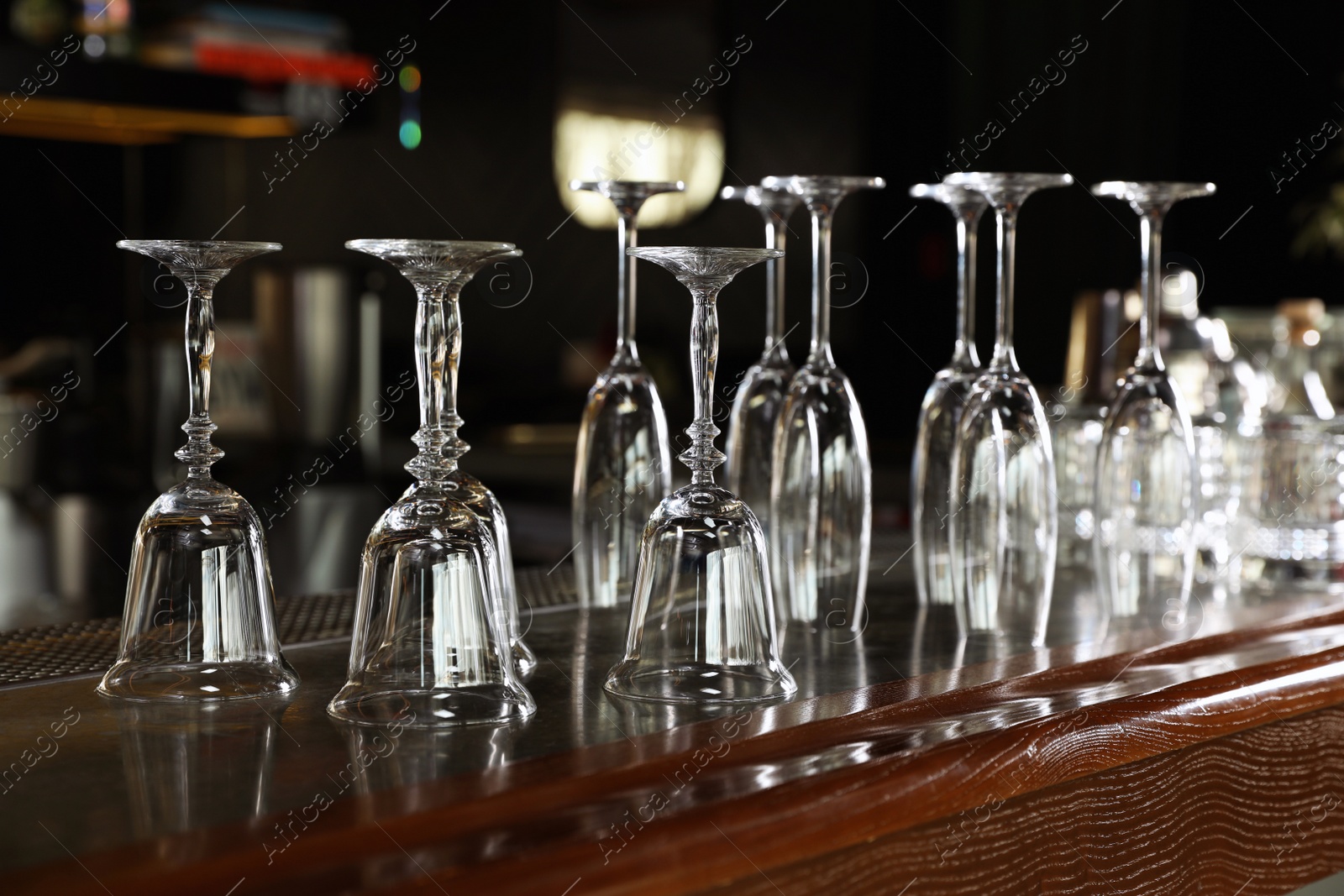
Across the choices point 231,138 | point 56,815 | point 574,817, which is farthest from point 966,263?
point 231,138

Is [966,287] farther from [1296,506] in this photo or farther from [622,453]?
[1296,506]

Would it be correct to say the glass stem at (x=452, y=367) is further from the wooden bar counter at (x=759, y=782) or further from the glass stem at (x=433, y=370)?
the wooden bar counter at (x=759, y=782)

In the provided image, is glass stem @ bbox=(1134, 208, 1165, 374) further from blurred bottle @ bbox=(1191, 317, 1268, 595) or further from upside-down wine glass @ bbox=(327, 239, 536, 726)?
upside-down wine glass @ bbox=(327, 239, 536, 726)

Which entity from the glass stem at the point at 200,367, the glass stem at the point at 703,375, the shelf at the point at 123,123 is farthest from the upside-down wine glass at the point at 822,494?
the shelf at the point at 123,123

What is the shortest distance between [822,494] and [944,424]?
4.8 inches

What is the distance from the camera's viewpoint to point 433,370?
2.67 ft

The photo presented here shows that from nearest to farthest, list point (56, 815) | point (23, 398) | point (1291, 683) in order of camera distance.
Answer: point (56, 815), point (1291, 683), point (23, 398)

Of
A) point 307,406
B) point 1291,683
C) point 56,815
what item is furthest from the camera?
point 307,406

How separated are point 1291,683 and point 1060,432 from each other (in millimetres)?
488

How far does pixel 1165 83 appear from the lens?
484 cm

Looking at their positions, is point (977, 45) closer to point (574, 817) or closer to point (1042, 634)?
point (1042, 634)

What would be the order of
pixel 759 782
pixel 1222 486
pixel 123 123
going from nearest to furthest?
pixel 759 782
pixel 1222 486
pixel 123 123

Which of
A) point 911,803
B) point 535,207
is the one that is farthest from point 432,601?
point 535,207

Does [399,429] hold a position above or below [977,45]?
below
